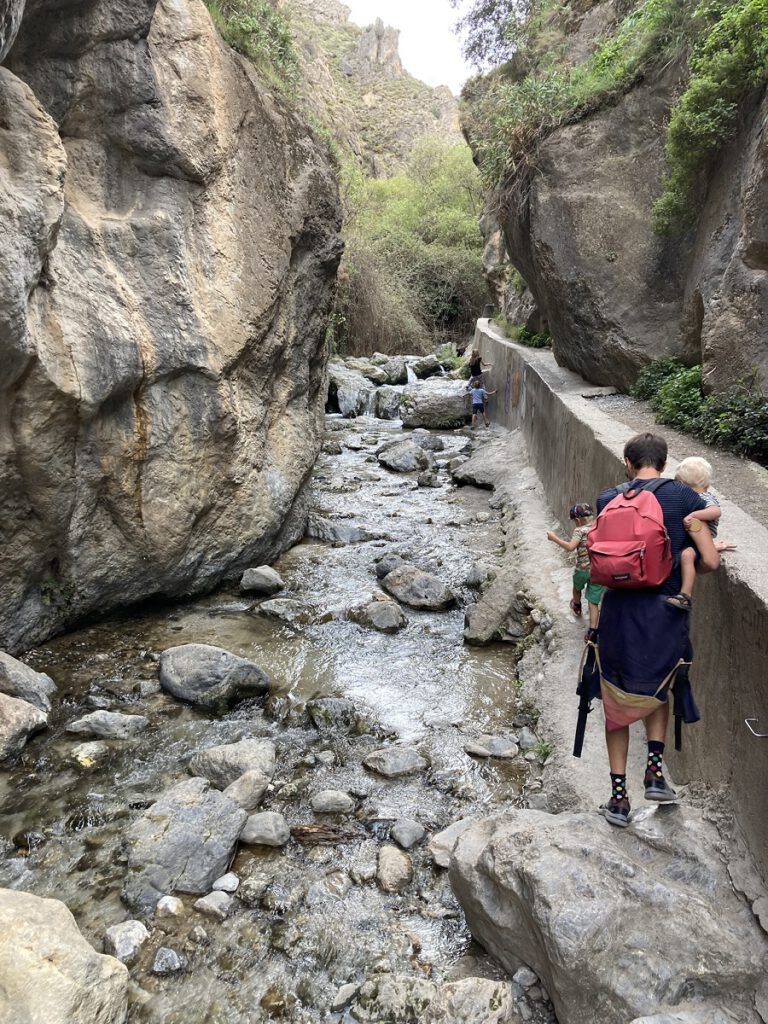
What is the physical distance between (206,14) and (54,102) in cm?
212

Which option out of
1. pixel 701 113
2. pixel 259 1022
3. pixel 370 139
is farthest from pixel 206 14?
pixel 370 139

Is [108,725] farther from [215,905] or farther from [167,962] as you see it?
[167,962]

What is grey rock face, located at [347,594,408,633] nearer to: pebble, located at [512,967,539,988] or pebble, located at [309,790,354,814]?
pebble, located at [309,790,354,814]

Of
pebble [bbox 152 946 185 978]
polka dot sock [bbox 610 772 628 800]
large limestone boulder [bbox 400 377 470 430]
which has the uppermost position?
polka dot sock [bbox 610 772 628 800]

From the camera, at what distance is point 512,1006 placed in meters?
3.30

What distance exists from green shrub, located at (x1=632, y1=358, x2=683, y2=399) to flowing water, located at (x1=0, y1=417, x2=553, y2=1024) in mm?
4038

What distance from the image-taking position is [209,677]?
6375mm

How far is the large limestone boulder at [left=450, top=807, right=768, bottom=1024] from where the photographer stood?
118 inches

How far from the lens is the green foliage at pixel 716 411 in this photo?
7.56 m

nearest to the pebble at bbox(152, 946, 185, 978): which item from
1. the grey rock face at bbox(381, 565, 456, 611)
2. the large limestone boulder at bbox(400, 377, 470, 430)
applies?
the grey rock face at bbox(381, 565, 456, 611)

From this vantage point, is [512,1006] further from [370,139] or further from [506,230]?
[370,139]

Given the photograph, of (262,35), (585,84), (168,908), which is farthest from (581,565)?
(585,84)

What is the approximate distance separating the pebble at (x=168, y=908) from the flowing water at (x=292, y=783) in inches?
1.8

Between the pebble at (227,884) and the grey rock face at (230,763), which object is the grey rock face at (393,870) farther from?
the grey rock face at (230,763)
